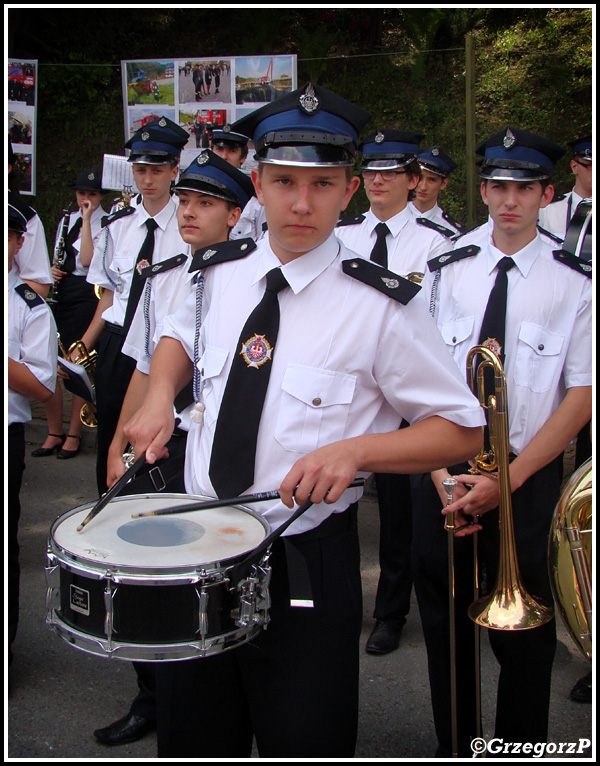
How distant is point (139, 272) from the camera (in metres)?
4.63

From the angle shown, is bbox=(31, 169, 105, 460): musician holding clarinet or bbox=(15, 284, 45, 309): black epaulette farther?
bbox=(31, 169, 105, 460): musician holding clarinet

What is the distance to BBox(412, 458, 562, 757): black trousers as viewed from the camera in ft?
9.98

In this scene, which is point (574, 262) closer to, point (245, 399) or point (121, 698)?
point (245, 399)

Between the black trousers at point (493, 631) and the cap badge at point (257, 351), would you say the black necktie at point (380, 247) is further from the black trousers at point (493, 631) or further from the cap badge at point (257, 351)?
the cap badge at point (257, 351)

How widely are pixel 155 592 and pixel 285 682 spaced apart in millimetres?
498

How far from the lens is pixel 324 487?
1.85m

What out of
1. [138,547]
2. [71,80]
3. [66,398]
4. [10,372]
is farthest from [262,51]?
[138,547]

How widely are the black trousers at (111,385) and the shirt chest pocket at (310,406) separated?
2708mm

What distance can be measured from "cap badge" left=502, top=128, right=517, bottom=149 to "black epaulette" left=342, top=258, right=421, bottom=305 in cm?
154

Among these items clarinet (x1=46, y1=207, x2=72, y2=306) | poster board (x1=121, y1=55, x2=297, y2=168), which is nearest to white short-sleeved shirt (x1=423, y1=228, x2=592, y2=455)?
poster board (x1=121, y1=55, x2=297, y2=168)

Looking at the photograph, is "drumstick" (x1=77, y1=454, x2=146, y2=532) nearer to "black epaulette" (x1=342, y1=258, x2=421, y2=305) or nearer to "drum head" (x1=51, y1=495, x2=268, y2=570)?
"drum head" (x1=51, y1=495, x2=268, y2=570)

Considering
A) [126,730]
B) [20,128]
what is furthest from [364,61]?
[126,730]

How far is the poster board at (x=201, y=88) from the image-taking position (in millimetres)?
8164

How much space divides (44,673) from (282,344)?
2.78 m
